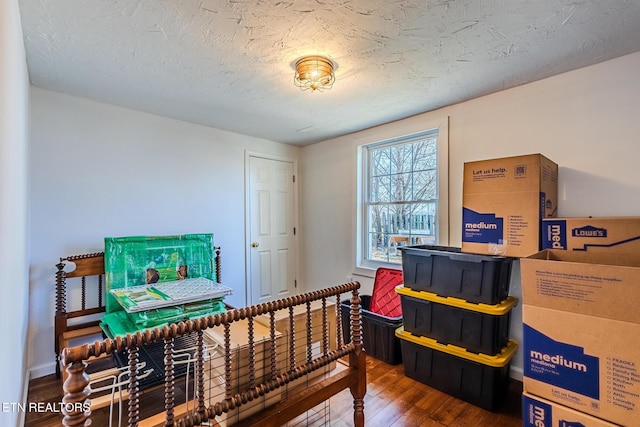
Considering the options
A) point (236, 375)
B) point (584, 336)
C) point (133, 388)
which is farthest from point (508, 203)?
point (133, 388)

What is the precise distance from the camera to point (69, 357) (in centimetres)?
85

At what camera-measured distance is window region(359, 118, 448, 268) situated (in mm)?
2930

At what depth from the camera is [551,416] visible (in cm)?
145

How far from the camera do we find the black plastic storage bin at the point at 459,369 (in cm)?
199

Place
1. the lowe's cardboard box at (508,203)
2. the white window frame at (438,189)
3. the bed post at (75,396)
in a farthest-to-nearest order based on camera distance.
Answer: the white window frame at (438,189) → the lowe's cardboard box at (508,203) → the bed post at (75,396)

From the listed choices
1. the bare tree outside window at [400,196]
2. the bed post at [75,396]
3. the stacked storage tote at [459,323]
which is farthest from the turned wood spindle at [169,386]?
the bare tree outside window at [400,196]

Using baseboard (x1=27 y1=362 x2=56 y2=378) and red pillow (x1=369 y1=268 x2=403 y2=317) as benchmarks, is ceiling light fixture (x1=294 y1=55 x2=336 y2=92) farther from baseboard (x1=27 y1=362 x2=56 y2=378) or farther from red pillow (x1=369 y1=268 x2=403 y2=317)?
baseboard (x1=27 y1=362 x2=56 y2=378)

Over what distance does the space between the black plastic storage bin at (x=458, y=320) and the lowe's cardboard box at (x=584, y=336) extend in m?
0.48

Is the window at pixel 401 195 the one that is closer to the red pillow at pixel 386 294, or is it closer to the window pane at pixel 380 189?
the window pane at pixel 380 189

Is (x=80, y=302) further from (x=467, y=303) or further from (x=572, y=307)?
(x=572, y=307)

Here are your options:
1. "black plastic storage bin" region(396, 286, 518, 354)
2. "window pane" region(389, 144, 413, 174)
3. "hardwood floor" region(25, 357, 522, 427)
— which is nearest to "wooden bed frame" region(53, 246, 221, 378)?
"hardwood floor" region(25, 357, 522, 427)

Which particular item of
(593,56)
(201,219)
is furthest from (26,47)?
(593,56)

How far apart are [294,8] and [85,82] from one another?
1862 mm

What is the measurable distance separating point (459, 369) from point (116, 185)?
128 inches
